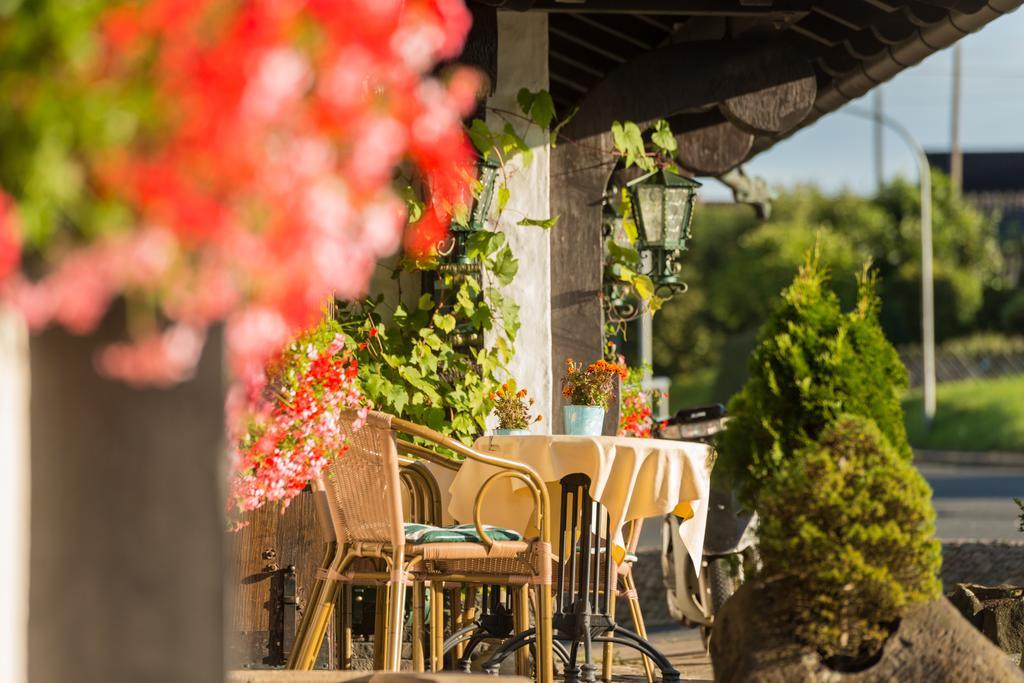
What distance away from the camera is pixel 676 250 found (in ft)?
25.8

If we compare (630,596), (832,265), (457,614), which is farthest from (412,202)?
(832,265)

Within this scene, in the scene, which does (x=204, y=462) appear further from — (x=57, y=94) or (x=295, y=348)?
(x=295, y=348)

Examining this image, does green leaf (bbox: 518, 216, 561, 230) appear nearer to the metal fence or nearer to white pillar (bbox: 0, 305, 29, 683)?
white pillar (bbox: 0, 305, 29, 683)

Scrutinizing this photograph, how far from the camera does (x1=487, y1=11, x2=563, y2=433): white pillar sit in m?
6.91

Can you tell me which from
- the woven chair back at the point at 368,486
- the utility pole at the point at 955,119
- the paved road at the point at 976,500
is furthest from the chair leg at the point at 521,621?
the utility pole at the point at 955,119

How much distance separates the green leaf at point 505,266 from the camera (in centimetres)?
677

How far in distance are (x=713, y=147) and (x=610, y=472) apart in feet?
13.3

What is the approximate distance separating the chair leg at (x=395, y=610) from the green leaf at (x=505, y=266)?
8.82 ft

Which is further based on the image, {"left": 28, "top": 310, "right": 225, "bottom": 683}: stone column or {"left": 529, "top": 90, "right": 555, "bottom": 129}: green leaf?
{"left": 529, "top": 90, "right": 555, "bottom": 129}: green leaf

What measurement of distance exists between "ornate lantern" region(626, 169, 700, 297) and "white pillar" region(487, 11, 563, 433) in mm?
777

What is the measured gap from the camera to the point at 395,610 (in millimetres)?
4242

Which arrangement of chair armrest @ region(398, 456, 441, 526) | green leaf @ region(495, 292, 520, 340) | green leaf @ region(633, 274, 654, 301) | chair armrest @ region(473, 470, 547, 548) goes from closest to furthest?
chair armrest @ region(473, 470, 547, 548) < chair armrest @ region(398, 456, 441, 526) < green leaf @ region(495, 292, 520, 340) < green leaf @ region(633, 274, 654, 301)

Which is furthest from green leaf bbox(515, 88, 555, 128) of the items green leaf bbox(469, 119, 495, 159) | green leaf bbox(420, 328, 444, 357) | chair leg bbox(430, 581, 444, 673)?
chair leg bbox(430, 581, 444, 673)

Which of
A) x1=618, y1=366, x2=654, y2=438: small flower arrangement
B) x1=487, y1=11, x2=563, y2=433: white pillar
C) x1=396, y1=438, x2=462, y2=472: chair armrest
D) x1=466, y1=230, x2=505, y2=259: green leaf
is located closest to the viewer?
x1=396, y1=438, x2=462, y2=472: chair armrest
